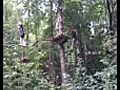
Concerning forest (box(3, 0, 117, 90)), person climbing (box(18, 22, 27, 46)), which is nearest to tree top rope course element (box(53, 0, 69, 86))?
forest (box(3, 0, 117, 90))

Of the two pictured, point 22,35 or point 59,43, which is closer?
point 22,35

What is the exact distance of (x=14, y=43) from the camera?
8.01ft

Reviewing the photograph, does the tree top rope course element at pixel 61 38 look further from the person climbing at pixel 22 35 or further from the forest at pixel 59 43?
the person climbing at pixel 22 35

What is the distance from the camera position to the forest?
236cm

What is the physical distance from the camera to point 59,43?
270cm

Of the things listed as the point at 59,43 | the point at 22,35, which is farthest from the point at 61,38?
Result: the point at 22,35

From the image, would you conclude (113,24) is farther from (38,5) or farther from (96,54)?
(38,5)

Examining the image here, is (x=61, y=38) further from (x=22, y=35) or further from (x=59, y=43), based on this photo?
(x=22, y=35)

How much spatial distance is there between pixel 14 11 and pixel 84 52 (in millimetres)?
875

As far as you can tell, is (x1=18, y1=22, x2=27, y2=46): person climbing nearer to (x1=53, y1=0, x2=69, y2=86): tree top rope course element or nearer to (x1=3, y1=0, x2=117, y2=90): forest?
(x1=3, y1=0, x2=117, y2=90): forest

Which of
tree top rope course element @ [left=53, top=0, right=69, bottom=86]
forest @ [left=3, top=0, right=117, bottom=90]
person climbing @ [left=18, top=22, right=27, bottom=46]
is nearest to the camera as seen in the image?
forest @ [left=3, top=0, right=117, bottom=90]

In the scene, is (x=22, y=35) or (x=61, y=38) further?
(x=61, y=38)

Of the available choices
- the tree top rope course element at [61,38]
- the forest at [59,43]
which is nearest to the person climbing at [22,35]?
the forest at [59,43]

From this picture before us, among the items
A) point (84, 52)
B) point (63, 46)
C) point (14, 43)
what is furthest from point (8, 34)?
point (84, 52)
